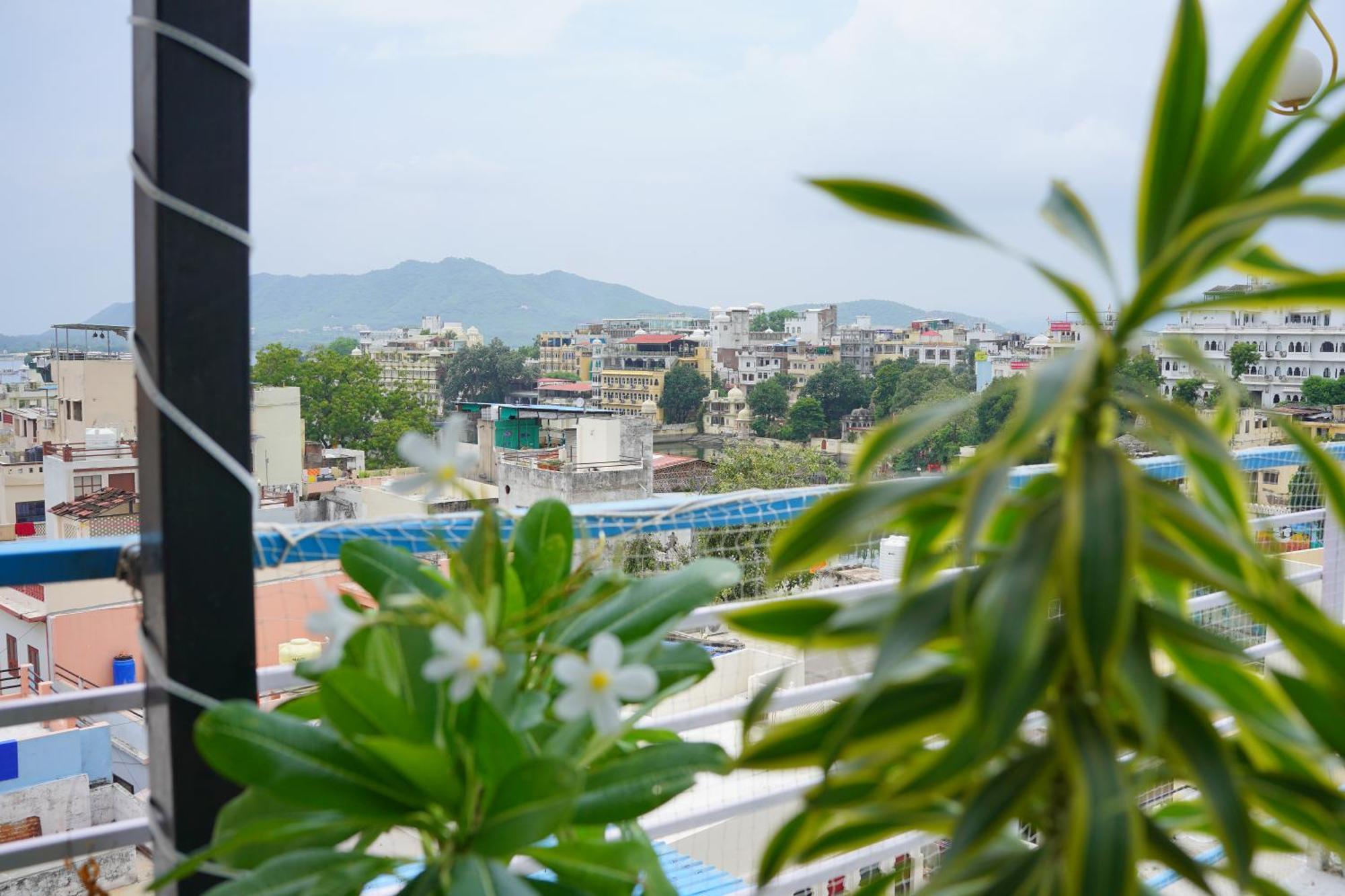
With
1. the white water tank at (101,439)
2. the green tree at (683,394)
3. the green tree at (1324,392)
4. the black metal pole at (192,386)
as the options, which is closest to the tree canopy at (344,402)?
the green tree at (683,394)

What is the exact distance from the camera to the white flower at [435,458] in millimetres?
716

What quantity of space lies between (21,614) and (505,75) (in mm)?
93877

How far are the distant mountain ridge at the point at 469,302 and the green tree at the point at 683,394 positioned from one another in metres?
29.1

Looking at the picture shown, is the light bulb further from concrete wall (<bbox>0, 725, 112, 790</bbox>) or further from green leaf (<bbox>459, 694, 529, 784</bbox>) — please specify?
concrete wall (<bbox>0, 725, 112, 790</bbox>)

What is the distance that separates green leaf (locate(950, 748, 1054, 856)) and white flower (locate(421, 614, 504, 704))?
290mm

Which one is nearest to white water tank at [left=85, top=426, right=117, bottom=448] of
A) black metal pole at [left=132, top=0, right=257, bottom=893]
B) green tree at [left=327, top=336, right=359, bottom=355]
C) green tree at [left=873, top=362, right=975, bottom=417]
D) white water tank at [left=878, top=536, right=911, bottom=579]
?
white water tank at [left=878, top=536, right=911, bottom=579]

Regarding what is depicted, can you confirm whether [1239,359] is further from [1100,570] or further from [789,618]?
[1100,570]

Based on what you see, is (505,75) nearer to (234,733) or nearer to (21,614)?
(21,614)

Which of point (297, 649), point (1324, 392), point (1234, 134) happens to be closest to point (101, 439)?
point (297, 649)

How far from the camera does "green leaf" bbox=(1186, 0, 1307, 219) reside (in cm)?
65

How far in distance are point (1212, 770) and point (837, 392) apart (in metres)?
42.9

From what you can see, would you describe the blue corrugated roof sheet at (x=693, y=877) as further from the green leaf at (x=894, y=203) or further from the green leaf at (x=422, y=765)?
the green leaf at (x=894, y=203)

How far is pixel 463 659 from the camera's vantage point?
63 cm

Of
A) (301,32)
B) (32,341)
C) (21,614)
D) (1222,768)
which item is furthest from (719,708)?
(301,32)
